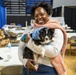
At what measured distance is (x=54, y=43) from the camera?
5.43 ft

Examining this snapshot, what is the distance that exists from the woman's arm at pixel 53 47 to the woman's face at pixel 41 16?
15 cm

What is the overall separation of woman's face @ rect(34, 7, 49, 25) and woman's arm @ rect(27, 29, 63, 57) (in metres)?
0.15

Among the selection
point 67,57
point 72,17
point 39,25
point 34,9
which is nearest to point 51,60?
point 39,25

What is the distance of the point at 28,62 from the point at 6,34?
738 cm

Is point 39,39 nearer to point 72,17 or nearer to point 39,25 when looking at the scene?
point 39,25

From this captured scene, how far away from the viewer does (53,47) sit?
1.64 m

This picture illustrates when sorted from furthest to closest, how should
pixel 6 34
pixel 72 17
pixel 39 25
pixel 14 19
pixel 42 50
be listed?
pixel 14 19, pixel 72 17, pixel 6 34, pixel 39 25, pixel 42 50

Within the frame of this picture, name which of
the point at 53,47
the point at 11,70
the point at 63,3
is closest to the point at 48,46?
the point at 53,47

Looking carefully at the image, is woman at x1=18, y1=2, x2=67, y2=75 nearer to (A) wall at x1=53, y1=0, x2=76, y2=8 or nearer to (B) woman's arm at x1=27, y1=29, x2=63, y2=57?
(B) woman's arm at x1=27, y1=29, x2=63, y2=57

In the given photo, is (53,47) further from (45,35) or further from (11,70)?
(11,70)

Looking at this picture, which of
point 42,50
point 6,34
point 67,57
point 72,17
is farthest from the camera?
point 72,17

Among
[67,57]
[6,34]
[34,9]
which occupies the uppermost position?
[34,9]

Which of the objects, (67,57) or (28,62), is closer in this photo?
(28,62)

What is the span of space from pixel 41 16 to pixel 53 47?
289mm
